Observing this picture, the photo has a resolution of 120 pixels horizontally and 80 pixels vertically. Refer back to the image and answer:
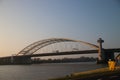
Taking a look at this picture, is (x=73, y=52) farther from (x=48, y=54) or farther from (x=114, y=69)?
(x=114, y=69)

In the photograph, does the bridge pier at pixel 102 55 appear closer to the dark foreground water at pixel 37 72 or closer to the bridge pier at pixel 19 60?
the dark foreground water at pixel 37 72

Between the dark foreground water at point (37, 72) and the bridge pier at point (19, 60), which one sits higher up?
the bridge pier at point (19, 60)

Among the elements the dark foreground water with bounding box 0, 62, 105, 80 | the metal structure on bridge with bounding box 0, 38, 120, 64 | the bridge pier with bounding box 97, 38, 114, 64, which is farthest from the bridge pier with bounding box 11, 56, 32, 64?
the dark foreground water with bounding box 0, 62, 105, 80

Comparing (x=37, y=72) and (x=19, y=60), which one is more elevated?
(x=19, y=60)

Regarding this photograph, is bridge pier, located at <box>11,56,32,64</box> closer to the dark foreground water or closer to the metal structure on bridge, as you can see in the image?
the metal structure on bridge

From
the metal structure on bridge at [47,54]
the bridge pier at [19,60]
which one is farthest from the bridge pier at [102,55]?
the bridge pier at [19,60]

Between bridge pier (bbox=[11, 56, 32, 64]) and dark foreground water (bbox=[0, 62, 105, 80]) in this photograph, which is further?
bridge pier (bbox=[11, 56, 32, 64])

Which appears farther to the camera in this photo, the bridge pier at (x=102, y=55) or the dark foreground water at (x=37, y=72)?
the bridge pier at (x=102, y=55)

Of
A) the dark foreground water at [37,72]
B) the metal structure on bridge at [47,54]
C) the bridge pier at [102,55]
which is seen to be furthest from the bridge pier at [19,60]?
the dark foreground water at [37,72]

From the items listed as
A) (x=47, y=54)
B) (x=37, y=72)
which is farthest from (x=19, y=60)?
(x=37, y=72)

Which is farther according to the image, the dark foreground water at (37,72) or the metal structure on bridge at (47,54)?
the metal structure on bridge at (47,54)

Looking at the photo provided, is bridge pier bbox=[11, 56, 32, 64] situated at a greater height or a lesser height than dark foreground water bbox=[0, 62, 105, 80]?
greater

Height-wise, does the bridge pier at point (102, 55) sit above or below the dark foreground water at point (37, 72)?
above

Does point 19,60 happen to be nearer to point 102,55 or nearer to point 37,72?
point 102,55
